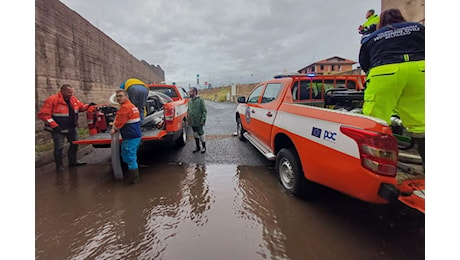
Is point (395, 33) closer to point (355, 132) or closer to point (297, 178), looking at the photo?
point (355, 132)

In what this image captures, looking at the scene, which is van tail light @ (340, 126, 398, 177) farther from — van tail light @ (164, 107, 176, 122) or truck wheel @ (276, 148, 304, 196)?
van tail light @ (164, 107, 176, 122)

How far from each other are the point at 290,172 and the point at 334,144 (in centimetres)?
107

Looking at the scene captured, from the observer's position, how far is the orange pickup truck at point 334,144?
190 cm

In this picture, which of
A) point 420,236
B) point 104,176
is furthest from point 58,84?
point 420,236

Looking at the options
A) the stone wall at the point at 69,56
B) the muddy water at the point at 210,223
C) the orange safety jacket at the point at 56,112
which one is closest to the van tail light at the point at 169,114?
the muddy water at the point at 210,223

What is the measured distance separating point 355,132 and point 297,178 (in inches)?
45.9

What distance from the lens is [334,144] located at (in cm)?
225

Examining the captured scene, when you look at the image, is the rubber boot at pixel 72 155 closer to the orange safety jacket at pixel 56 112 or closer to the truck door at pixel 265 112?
the orange safety jacket at pixel 56 112

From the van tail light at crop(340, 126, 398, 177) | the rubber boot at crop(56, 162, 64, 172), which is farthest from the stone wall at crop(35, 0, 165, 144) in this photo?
the van tail light at crop(340, 126, 398, 177)

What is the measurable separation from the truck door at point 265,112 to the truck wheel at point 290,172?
2.15 ft

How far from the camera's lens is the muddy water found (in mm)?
2107

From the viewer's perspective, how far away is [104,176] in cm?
404

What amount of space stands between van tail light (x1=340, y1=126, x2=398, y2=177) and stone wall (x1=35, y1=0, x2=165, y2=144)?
6625 mm

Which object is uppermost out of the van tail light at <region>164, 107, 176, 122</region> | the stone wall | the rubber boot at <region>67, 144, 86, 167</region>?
the stone wall
